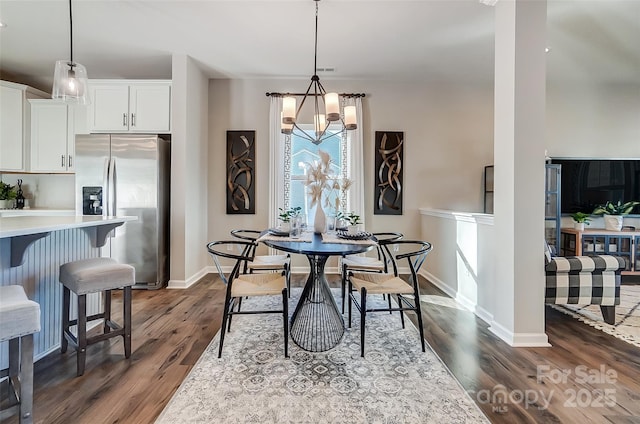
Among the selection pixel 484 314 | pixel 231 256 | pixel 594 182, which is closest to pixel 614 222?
pixel 594 182

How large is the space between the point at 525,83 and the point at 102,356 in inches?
146

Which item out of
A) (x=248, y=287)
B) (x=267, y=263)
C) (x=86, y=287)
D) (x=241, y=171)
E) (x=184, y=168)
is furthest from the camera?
(x=241, y=171)

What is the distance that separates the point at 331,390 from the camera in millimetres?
1657

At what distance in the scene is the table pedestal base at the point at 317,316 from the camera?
7.38 feet

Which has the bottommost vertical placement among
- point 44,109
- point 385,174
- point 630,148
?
point 385,174

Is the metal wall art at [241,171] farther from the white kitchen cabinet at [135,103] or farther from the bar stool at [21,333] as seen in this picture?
the bar stool at [21,333]

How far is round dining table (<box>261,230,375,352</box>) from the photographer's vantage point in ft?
6.54

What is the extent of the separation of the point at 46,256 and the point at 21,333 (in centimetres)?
97

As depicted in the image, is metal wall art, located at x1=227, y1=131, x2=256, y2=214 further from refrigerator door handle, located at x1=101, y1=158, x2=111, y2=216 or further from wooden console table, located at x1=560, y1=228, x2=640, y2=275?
wooden console table, located at x1=560, y1=228, x2=640, y2=275

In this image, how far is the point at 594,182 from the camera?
432 centimetres

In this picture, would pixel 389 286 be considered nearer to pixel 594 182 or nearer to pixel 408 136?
pixel 408 136

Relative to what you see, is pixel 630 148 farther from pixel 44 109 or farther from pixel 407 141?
pixel 44 109

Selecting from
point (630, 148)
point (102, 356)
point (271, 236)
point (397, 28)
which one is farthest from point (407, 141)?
point (102, 356)

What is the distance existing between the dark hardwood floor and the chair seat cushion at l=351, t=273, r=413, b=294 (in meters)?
0.51
